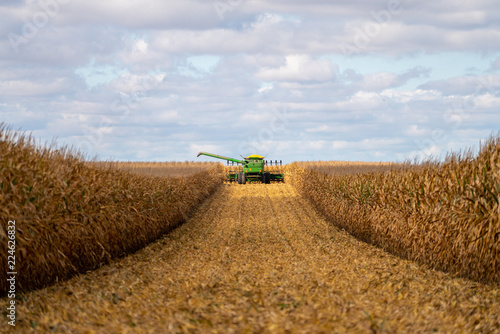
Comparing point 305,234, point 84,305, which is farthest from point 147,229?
point 84,305

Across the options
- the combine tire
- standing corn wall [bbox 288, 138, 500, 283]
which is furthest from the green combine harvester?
standing corn wall [bbox 288, 138, 500, 283]

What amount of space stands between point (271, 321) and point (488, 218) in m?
5.58

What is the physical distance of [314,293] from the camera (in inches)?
314

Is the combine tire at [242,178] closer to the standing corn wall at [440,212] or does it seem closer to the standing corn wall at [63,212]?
the standing corn wall at [440,212]

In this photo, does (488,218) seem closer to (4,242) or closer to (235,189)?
(4,242)

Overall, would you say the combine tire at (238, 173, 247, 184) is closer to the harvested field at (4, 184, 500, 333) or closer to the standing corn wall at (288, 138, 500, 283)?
the standing corn wall at (288, 138, 500, 283)

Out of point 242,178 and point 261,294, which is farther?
point 242,178

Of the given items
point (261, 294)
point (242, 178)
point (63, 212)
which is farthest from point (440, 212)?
point (242, 178)

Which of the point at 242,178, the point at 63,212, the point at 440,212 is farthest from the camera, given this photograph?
the point at 242,178

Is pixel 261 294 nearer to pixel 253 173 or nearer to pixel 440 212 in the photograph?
pixel 440 212

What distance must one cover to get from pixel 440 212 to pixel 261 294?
5.21 m

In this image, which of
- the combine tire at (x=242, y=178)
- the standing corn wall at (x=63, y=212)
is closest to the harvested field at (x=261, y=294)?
the standing corn wall at (x=63, y=212)

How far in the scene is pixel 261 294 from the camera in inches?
311

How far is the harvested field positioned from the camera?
6.40 meters
